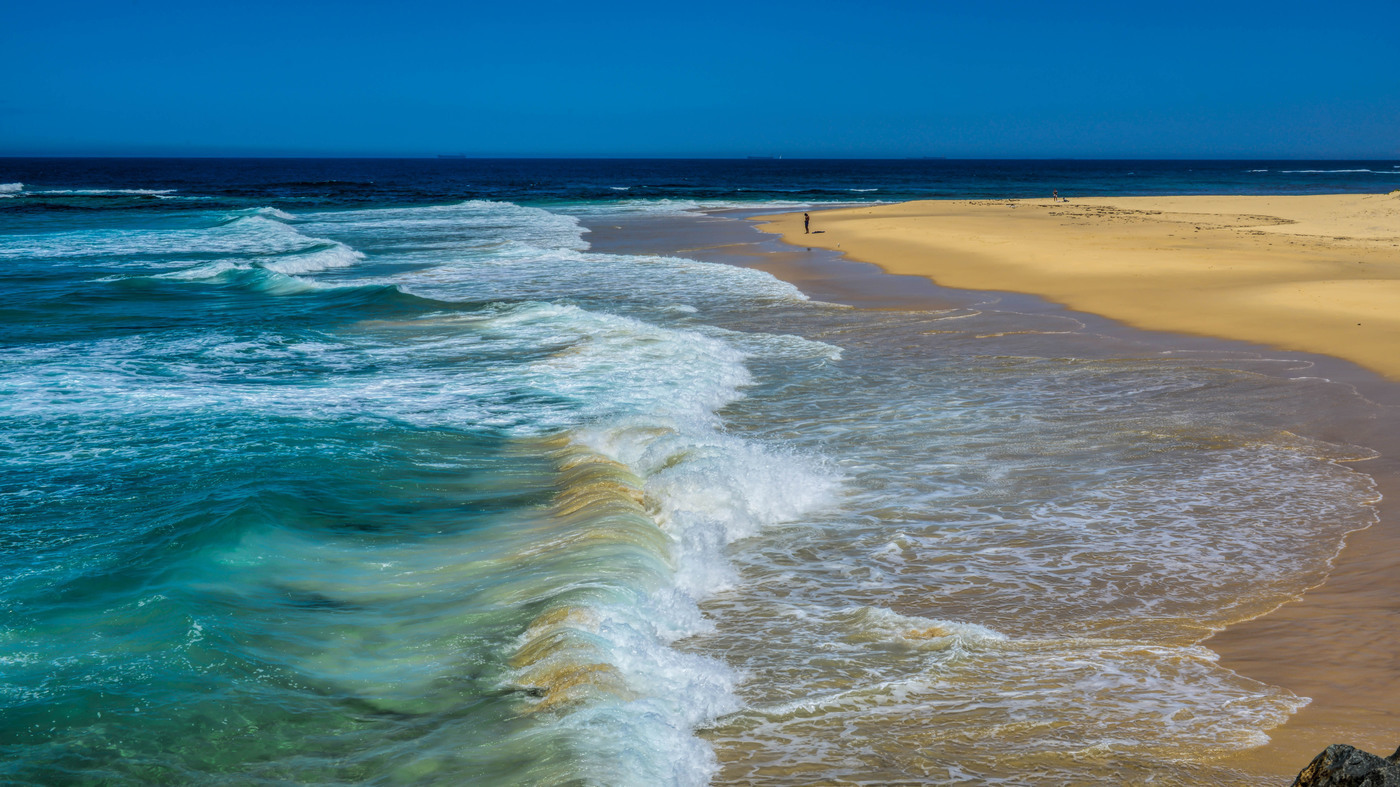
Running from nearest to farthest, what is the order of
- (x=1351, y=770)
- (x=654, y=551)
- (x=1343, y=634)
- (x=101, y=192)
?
(x=1351, y=770) → (x=1343, y=634) → (x=654, y=551) → (x=101, y=192)

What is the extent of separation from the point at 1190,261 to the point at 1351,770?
21031 millimetres

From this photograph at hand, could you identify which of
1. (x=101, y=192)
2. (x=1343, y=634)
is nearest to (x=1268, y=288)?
(x=1343, y=634)

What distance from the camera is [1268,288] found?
17078mm

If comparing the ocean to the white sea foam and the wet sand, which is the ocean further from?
the white sea foam

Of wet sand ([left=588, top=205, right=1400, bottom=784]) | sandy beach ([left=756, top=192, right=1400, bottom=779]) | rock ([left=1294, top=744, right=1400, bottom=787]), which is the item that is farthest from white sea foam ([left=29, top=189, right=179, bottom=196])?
rock ([left=1294, top=744, right=1400, bottom=787])

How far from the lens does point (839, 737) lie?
4.52 metres

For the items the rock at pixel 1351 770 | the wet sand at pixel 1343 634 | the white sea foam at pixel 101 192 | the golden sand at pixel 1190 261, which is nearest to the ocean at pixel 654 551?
the wet sand at pixel 1343 634

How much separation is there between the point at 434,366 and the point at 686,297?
7368mm

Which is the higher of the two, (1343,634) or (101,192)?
(101,192)

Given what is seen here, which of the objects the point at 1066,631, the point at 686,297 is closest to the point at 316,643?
the point at 1066,631

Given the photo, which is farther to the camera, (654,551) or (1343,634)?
(654,551)

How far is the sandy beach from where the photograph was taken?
498cm

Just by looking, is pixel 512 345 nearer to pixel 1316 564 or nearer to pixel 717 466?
pixel 717 466

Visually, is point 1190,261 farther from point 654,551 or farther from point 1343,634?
point 654,551
